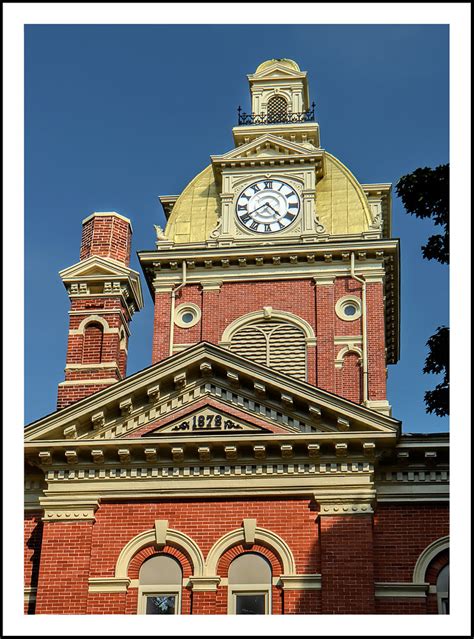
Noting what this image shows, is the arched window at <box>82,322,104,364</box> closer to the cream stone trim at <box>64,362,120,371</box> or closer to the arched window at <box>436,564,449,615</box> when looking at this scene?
the cream stone trim at <box>64,362,120,371</box>

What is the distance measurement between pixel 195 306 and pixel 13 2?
16.8 metres

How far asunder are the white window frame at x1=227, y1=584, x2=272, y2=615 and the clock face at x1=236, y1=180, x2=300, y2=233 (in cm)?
1346

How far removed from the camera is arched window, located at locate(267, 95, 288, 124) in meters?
39.7

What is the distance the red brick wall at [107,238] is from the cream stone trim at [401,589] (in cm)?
1193

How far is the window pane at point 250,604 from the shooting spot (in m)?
24.6

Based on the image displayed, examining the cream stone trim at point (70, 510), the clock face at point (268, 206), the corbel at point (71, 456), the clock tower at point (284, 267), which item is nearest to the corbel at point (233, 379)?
the corbel at point (71, 456)

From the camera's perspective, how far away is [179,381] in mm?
26453

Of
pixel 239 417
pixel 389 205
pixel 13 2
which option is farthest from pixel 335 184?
pixel 13 2

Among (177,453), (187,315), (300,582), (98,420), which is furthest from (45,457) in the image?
(187,315)

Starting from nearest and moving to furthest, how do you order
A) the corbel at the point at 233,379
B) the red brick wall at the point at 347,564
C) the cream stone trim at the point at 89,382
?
the red brick wall at the point at 347,564, the corbel at the point at 233,379, the cream stone trim at the point at 89,382

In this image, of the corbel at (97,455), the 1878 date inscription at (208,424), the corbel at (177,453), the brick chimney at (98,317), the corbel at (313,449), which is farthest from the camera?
the brick chimney at (98,317)

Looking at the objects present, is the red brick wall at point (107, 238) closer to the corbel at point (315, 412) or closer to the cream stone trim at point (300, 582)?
the corbel at point (315, 412)

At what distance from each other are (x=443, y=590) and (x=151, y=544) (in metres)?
5.94

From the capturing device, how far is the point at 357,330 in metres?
33.8
